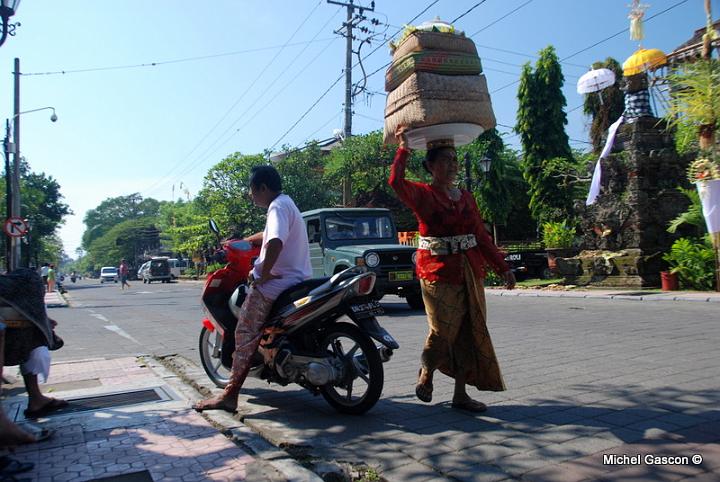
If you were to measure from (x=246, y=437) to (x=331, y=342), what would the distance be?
0.92 meters

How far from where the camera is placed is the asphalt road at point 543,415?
2926 millimetres

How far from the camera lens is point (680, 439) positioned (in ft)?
10.1

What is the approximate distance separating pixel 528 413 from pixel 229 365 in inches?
93.0

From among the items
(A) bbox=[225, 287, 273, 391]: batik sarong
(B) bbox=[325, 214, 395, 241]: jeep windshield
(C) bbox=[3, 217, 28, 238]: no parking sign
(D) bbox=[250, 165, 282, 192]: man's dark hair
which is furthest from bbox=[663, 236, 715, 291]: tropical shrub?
(C) bbox=[3, 217, 28, 238]: no parking sign

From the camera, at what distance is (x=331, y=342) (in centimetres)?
418

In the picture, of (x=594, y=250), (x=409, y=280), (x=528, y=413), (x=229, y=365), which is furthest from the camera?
(x=594, y=250)

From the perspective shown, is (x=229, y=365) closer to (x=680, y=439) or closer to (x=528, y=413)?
(x=528, y=413)

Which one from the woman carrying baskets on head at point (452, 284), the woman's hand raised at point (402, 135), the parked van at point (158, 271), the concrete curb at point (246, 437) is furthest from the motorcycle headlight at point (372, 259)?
the parked van at point (158, 271)

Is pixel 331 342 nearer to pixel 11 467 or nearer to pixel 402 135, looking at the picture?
pixel 402 135

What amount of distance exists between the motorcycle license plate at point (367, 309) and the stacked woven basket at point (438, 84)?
118 centimetres

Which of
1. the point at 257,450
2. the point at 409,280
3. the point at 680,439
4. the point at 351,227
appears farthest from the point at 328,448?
the point at 351,227

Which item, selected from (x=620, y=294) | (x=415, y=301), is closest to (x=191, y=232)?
(x=415, y=301)

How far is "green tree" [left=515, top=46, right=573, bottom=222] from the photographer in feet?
78.0

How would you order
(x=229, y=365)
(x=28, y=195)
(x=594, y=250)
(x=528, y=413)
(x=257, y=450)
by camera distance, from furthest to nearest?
(x=28, y=195), (x=594, y=250), (x=229, y=365), (x=528, y=413), (x=257, y=450)
